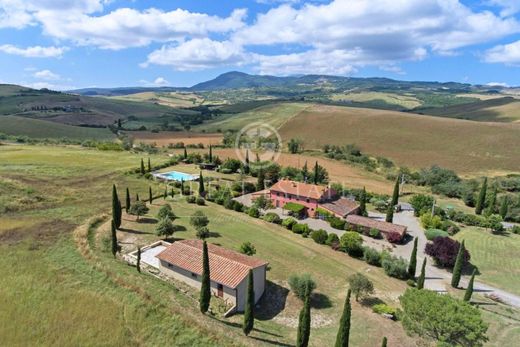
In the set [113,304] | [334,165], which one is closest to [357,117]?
[334,165]

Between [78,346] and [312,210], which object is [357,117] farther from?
[78,346]

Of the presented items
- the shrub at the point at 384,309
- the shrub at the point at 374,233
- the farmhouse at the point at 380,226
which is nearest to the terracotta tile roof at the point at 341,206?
the farmhouse at the point at 380,226

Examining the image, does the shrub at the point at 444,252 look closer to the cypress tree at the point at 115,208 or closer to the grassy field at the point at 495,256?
the grassy field at the point at 495,256

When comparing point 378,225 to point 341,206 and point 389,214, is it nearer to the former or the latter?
point 389,214

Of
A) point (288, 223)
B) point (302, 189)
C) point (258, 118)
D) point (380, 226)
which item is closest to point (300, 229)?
point (288, 223)

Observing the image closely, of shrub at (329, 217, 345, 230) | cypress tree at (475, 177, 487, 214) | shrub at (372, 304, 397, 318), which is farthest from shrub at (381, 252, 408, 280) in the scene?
cypress tree at (475, 177, 487, 214)
